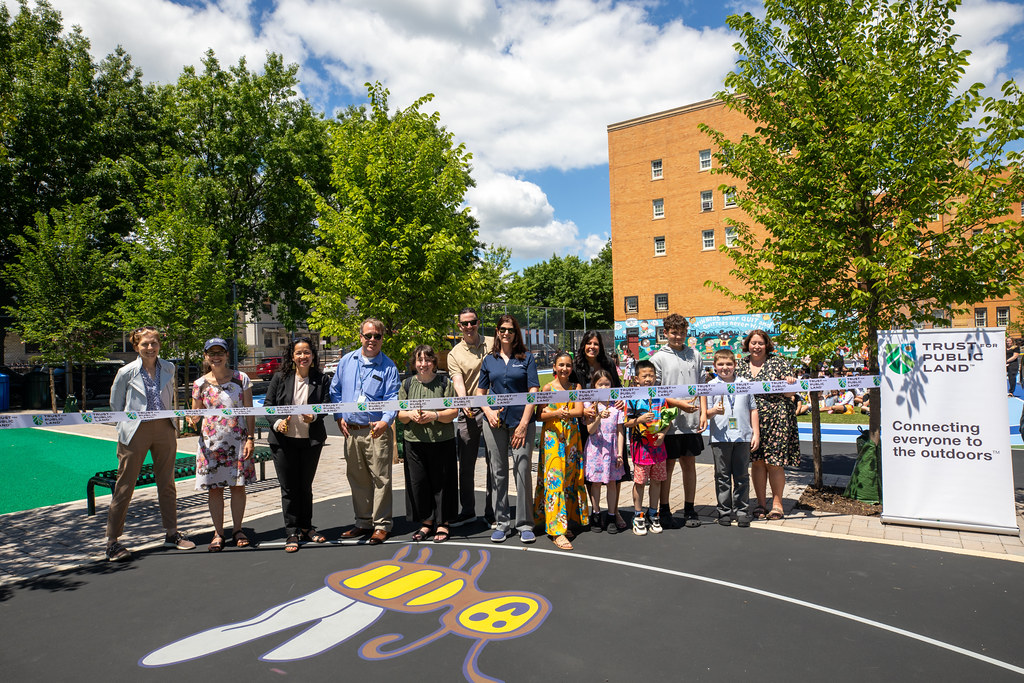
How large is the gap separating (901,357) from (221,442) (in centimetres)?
686

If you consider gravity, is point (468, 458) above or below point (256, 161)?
below

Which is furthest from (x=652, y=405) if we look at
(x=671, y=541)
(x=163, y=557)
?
(x=163, y=557)

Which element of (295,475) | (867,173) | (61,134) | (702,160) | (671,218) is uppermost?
(702,160)

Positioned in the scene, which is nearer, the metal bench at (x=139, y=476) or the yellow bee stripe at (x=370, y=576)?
the yellow bee stripe at (x=370, y=576)

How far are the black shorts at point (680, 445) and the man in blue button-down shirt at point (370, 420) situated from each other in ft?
9.38

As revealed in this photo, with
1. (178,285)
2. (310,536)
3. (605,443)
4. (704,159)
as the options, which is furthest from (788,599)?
(704,159)

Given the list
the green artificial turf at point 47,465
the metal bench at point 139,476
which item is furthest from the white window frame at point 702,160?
the metal bench at point 139,476

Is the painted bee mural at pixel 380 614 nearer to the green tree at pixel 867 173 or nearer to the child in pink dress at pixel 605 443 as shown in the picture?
the child in pink dress at pixel 605 443

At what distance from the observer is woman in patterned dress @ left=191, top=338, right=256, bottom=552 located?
548cm

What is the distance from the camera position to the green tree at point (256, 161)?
23109 mm

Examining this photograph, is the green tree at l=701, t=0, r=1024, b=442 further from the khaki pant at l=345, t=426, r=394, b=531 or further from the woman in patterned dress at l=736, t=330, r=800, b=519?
the khaki pant at l=345, t=426, r=394, b=531

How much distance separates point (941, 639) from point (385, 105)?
1311 centimetres

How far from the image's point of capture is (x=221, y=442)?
18.0ft

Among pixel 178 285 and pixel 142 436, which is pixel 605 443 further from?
pixel 178 285
